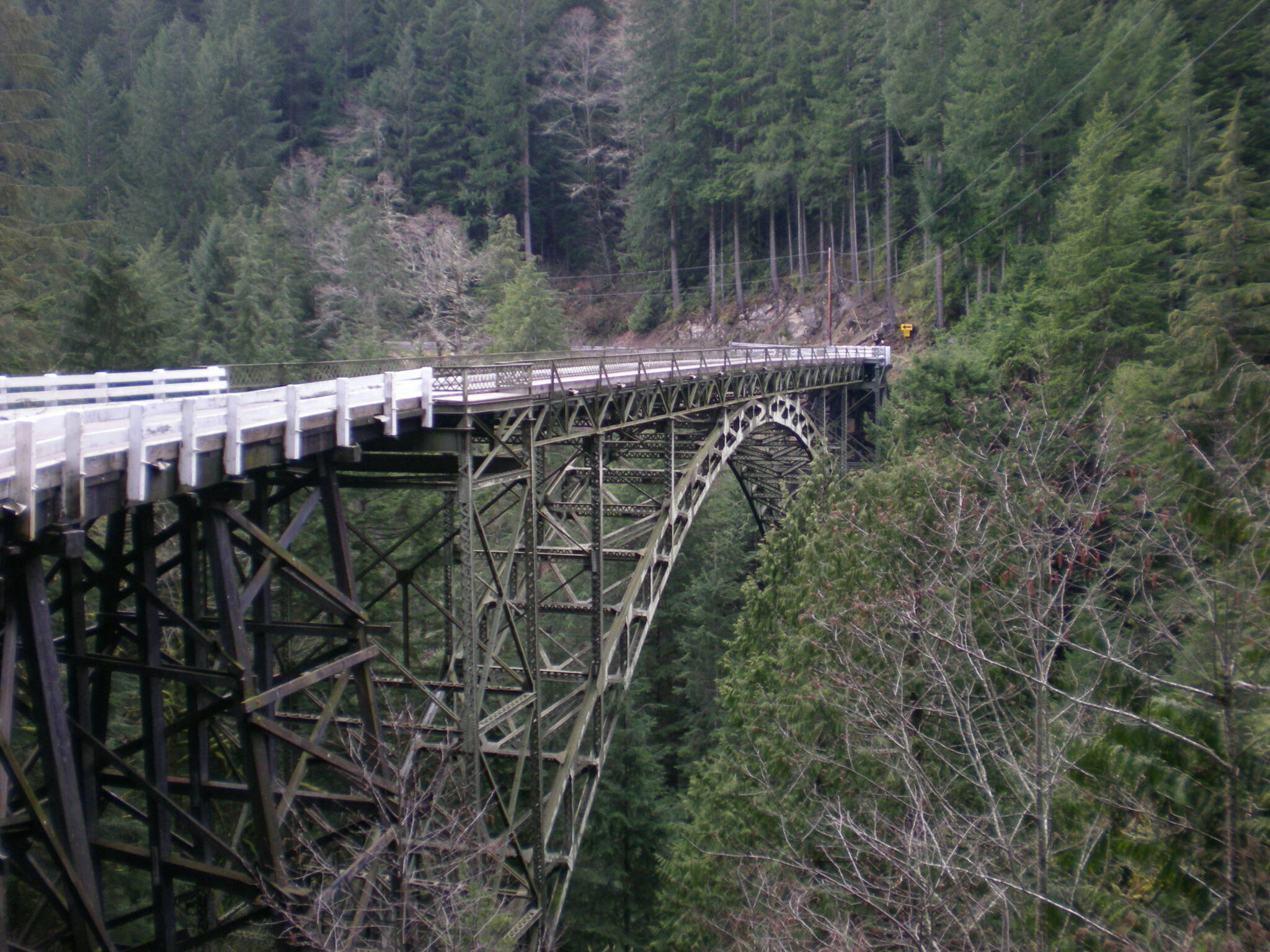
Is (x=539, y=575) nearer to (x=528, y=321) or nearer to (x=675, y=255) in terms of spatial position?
(x=528, y=321)

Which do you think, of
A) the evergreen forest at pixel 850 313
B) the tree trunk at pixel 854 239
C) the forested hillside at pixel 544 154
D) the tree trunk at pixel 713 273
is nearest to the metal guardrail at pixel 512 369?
the evergreen forest at pixel 850 313

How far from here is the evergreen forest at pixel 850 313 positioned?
259 inches

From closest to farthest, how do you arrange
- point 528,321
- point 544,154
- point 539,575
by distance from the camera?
point 539,575 → point 528,321 → point 544,154

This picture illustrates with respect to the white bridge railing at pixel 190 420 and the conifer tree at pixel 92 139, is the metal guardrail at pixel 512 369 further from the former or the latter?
the conifer tree at pixel 92 139

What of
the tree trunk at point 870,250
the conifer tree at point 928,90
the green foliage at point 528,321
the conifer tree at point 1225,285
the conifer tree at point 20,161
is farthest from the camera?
the tree trunk at point 870,250

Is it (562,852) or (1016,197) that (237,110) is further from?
(562,852)

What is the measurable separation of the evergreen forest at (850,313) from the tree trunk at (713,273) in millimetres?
460

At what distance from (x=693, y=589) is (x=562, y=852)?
45.8 ft

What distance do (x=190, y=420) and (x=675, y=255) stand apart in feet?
152

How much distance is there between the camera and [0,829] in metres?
5.45

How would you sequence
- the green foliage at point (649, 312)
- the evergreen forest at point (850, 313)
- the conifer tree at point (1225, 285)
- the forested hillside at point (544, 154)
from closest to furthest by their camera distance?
the evergreen forest at point (850, 313) → the conifer tree at point (1225, 285) → the forested hillside at point (544, 154) → the green foliage at point (649, 312)

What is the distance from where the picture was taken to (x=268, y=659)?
28.3 ft

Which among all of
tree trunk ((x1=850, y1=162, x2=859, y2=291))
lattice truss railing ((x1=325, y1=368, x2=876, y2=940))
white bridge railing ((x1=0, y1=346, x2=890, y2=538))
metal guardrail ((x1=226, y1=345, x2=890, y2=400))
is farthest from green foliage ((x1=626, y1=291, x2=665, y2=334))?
white bridge railing ((x1=0, y1=346, x2=890, y2=538))

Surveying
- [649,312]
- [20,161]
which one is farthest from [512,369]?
[649,312]
